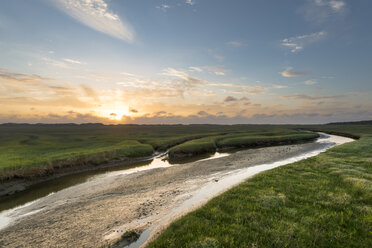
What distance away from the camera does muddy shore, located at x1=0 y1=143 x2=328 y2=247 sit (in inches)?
492

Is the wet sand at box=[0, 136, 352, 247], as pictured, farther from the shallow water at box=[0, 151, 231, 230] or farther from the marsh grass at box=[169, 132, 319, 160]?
the marsh grass at box=[169, 132, 319, 160]

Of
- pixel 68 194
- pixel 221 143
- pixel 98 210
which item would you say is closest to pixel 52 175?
pixel 68 194

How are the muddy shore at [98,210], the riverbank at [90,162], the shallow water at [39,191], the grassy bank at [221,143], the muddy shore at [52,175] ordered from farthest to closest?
the grassy bank at [221,143] → the riverbank at [90,162] → the muddy shore at [52,175] → the shallow water at [39,191] → the muddy shore at [98,210]

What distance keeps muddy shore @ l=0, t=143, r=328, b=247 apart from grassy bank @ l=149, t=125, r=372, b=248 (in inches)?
195

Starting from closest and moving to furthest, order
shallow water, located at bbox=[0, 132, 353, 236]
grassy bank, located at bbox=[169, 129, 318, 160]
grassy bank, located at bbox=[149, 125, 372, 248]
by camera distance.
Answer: grassy bank, located at bbox=[149, 125, 372, 248] < shallow water, located at bbox=[0, 132, 353, 236] < grassy bank, located at bbox=[169, 129, 318, 160]

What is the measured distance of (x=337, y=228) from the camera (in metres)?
9.76

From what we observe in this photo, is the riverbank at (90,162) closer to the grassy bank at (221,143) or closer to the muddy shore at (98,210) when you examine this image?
the grassy bank at (221,143)

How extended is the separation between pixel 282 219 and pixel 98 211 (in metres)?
15.8

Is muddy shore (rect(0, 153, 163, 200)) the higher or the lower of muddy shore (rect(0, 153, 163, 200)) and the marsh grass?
the lower

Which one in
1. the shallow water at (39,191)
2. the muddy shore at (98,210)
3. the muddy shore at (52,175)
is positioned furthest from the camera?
the muddy shore at (52,175)

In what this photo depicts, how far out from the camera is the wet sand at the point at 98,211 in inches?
492

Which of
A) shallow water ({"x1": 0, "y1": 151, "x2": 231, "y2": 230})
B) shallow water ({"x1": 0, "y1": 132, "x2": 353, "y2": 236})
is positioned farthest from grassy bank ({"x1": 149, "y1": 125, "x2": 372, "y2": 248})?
shallow water ({"x1": 0, "y1": 151, "x2": 231, "y2": 230})

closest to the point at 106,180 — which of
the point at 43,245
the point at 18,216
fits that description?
the point at 18,216

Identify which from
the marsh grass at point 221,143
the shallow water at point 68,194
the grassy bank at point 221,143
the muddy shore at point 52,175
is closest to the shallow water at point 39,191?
the shallow water at point 68,194
